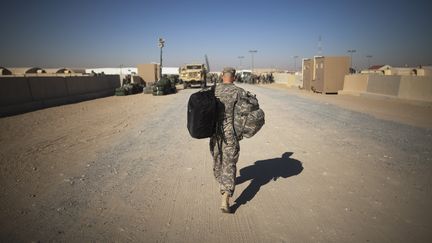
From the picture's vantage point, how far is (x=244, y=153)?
625 centimetres

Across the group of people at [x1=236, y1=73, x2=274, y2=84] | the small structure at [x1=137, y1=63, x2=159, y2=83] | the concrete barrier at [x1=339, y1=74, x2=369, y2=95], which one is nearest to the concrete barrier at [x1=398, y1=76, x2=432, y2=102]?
the concrete barrier at [x1=339, y1=74, x2=369, y2=95]

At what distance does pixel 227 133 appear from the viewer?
139 inches

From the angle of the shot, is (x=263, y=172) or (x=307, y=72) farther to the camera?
(x=307, y=72)

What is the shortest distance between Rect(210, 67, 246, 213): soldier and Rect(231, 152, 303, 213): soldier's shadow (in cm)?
44

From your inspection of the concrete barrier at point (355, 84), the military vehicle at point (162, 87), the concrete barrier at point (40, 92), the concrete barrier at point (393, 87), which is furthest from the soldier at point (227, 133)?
the military vehicle at point (162, 87)

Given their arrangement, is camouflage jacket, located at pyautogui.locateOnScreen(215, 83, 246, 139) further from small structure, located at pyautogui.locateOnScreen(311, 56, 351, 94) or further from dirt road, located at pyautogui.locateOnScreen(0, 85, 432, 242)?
small structure, located at pyautogui.locateOnScreen(311, 56, 351, 94)

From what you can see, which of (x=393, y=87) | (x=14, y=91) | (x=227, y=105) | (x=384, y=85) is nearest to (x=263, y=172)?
(x=227, y=105)

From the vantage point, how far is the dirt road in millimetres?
3164

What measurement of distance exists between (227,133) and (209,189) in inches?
45.6

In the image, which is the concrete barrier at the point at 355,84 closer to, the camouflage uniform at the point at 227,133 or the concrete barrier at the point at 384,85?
the concrete barrier at the point at 384,85

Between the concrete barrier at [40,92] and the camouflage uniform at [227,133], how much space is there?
12707mm

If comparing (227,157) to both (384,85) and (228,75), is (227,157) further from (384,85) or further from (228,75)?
(384,85)

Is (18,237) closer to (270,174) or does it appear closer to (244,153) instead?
(270,174)

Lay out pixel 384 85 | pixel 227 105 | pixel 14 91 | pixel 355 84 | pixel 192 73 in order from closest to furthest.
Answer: pixel 227 105 → pixel 14 91 → pixel 384 85 → pixel 355 84 → pixel 192 73
